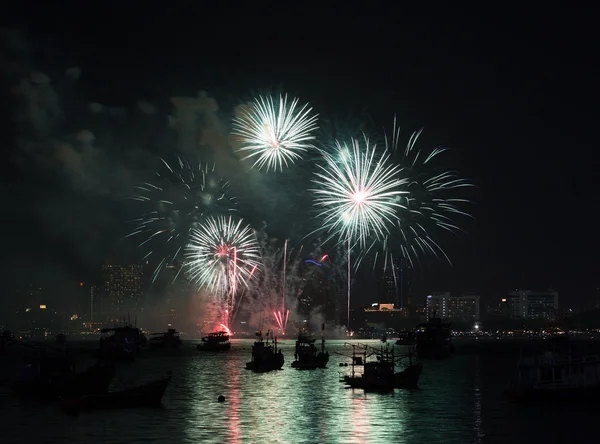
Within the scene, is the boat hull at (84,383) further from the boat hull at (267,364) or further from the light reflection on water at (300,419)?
the boat hull at (267,364)

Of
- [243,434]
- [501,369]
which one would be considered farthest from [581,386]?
[501,369]

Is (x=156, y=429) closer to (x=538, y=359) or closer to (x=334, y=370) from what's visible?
(x=538, y=359)

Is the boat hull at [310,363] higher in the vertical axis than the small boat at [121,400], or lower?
higher

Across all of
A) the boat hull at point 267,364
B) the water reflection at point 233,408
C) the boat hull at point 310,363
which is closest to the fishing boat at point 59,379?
the water reflection at point 233,408

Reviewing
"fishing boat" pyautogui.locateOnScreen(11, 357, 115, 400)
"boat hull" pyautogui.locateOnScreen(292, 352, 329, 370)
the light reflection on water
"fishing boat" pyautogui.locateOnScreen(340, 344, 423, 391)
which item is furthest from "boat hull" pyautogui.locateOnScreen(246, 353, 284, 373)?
"fishing boat" pyautogui.locateOnScreen(11, 357, 115, 400)

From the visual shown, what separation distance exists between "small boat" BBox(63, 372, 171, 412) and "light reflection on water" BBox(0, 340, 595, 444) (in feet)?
5.97

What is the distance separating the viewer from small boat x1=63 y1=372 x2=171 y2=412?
3346 inches

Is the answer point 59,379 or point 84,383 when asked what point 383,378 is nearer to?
point 84,383

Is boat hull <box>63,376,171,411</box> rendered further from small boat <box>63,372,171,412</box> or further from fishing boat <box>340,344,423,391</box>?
fishing boat <box>340,344,423,391</box>

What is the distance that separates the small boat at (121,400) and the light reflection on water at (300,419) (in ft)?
5.97

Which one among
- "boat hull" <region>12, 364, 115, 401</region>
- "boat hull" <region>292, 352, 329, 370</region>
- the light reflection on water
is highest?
"boat hull" <region>292, 352, 329, 370</region>

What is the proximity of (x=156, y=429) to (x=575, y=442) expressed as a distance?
117ft

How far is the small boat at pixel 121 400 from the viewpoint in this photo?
85000 millimetres

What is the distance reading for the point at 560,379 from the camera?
92125mm
